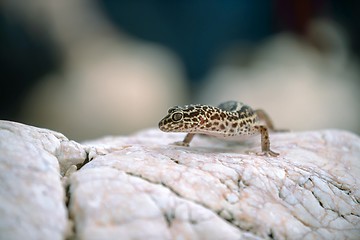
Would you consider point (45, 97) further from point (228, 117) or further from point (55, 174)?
point (55, 174)

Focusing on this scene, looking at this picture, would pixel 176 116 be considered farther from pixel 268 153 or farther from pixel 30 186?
pixel 30 186

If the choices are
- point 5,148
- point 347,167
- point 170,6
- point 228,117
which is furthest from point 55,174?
point 170,6

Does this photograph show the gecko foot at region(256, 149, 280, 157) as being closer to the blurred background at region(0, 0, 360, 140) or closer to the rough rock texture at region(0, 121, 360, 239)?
the rough rock texture at region(0, 121, 360, 239)

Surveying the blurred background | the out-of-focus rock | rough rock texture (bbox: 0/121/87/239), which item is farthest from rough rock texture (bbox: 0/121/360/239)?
the out-of-focus rock

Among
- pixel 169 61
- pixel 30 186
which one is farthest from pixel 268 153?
pixel 169 61

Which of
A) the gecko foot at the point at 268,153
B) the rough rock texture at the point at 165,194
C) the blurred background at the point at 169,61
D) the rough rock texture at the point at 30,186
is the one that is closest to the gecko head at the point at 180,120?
the rough rock texture at the point at 165,194

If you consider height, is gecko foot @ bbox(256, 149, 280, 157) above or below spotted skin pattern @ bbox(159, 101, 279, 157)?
below

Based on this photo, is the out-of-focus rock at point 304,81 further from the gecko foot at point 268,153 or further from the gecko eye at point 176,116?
the gecko eye at point 176,116
